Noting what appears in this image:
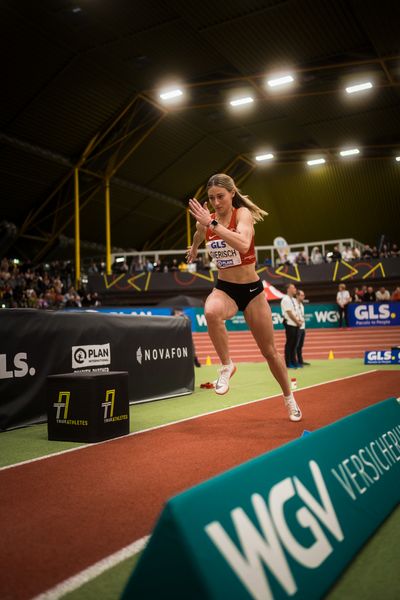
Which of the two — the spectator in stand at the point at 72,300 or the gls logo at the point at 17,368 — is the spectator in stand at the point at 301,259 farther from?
the gls logo at the point at 17,368

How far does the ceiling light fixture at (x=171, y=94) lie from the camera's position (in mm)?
24903

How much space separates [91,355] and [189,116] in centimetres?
2322

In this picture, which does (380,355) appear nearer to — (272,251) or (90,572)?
(90,572)

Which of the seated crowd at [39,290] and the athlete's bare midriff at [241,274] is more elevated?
the seated crowd at [39,290]

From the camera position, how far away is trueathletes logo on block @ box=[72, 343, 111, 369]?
7.07 meters

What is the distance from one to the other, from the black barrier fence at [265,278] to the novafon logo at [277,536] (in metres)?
27.5

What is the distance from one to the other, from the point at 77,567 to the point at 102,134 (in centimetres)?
2731

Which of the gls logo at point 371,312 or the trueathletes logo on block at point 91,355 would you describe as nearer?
the trueathletes logo on block at point 91,355

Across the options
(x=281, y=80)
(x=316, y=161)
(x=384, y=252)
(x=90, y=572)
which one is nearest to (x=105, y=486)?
(x=90, y=572)

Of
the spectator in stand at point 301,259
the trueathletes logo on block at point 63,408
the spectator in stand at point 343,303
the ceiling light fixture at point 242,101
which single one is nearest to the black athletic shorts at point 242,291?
the trueathletes logo on block at point 63,408

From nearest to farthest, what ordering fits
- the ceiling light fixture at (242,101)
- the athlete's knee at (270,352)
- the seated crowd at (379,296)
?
the athlete's knee at (270,352) < the seated crowd at (379,296) < the ceiling light fixture at (242,101)

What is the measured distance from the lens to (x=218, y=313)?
5.21 metres

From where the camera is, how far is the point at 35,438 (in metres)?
5.50

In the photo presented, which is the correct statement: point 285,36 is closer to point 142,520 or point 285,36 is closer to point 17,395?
point 17,395
